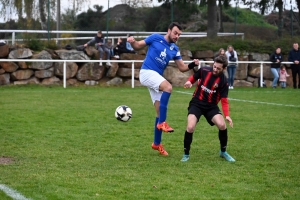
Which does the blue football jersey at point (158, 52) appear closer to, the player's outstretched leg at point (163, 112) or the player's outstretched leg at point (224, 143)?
Result: the player's outstretched leg at point (163, 112)

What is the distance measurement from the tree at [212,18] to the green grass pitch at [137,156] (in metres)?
13.1

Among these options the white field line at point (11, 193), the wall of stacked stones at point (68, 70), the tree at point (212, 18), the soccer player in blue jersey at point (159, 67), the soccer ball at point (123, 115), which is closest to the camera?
the white field line at point (11, 193)

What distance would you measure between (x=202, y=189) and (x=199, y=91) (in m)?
2.16

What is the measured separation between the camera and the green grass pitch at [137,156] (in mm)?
6336

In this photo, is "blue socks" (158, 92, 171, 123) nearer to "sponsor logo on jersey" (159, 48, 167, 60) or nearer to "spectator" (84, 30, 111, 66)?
"sponsor logo on jersey" (159, 48, 167, 60)

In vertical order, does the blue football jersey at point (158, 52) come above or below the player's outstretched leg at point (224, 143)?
above

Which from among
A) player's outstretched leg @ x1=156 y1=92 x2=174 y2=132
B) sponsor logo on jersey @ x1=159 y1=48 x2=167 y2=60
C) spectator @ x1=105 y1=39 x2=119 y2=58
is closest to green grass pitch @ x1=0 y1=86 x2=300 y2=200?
player's outstretched leg @ x1=156 y1=92 x2=174 y2=132

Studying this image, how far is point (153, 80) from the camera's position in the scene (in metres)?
8.81

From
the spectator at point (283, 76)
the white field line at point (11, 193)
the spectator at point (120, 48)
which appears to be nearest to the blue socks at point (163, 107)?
the white field line at point (11, 193)

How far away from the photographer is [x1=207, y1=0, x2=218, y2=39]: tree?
2794cm

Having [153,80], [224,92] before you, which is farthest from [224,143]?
[153,80]

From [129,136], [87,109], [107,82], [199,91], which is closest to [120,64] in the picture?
[107,82]

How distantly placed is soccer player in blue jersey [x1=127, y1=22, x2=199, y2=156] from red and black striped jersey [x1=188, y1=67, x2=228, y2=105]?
0.50m

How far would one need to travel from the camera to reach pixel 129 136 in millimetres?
10516
